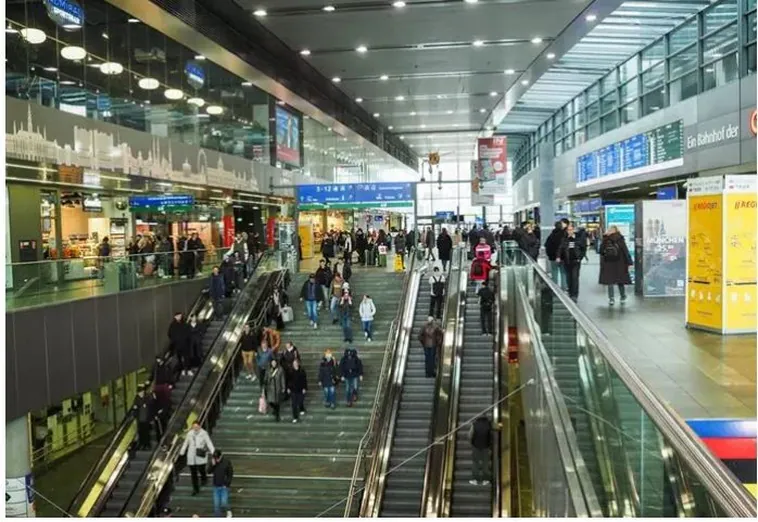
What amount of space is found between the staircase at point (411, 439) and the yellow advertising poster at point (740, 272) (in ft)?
21.8

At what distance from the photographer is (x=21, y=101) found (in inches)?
625

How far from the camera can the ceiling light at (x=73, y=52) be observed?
A: 1841cm

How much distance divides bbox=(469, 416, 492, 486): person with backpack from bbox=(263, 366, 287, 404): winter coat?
514cm

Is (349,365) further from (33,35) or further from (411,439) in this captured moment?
(33,35)

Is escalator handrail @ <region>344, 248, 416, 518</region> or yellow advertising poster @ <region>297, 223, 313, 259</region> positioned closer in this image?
escalator handrail @ <region>344, 248, 416, 518</region>

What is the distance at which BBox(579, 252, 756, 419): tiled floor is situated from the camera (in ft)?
23.2

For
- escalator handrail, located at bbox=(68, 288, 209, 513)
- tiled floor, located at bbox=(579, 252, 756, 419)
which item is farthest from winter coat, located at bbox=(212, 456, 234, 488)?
tiled floor, located at bbox=(579, 252, 756, 419)

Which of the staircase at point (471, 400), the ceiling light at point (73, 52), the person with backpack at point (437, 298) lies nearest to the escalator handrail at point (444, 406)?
the person with backpack at point (437, 298)

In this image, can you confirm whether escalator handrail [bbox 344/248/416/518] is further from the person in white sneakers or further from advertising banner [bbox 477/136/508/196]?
advertising banner [bbox 477/136/508/196]

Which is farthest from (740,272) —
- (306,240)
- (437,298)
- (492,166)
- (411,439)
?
(306,240)

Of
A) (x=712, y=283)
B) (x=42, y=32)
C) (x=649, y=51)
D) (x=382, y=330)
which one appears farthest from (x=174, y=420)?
(x=649, y=51)

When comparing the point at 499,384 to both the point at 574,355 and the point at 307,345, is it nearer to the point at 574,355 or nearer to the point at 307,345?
the point at 307,345

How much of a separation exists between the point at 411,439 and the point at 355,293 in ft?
28.1

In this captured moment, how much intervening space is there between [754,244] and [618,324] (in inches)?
89.6
